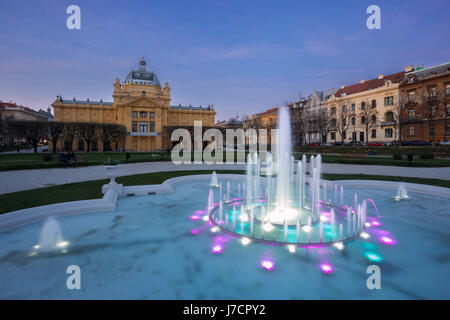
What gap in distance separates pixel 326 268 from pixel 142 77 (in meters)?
74.6

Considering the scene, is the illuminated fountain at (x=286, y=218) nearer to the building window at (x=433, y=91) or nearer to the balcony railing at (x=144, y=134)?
the building window at (x=433, y=91)

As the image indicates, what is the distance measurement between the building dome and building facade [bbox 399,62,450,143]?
204ft

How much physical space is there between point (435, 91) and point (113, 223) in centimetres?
5237

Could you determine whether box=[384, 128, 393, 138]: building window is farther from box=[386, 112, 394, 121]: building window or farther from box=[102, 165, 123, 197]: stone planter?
box=[102, 165, 123, 197]: stone planter

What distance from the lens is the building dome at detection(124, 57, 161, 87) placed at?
67725 mm

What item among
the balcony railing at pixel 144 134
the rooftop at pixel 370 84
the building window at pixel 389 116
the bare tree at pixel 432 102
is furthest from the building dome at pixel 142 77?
the bare tree at pixel 432 102

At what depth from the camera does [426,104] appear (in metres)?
38.9

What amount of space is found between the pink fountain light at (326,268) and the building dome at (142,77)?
238 ft

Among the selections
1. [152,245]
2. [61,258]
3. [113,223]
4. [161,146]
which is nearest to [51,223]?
[113,223]

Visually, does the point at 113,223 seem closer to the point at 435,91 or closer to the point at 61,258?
the point at 61,258

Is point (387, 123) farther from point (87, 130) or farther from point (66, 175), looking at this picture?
point (87, 130)

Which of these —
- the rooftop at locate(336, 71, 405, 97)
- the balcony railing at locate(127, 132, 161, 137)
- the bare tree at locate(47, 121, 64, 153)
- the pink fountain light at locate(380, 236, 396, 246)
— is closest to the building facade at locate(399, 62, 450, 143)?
the rooftop at locate(336, 71, 405, 97)

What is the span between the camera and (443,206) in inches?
363

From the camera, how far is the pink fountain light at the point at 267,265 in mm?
4910
